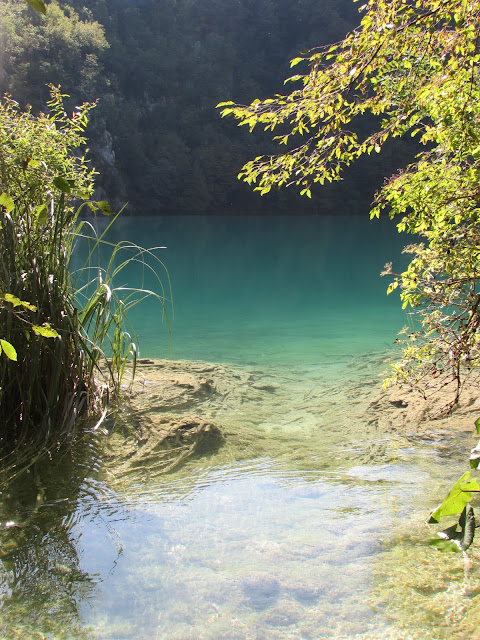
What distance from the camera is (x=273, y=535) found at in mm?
2199

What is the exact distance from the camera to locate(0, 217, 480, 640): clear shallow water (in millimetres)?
1684

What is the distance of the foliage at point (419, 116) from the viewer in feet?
6.82

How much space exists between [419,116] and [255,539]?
2.23 meters

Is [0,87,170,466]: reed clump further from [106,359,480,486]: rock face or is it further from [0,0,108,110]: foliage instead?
[0,0,108,110]: foliage

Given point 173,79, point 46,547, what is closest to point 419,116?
point 46,547

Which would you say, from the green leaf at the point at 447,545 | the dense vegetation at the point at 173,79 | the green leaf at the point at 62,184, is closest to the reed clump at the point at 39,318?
the green leaf at the point at 62,184

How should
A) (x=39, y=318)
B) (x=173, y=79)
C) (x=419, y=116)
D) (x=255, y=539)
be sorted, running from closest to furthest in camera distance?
(x=255, y=539) < (x=39, y=318) < (x=419, y=116) < (x=173, y=79)

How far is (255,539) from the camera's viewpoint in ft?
7.13

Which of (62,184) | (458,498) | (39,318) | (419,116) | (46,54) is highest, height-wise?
(46,54)

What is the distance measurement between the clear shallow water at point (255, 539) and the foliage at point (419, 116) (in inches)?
23.7

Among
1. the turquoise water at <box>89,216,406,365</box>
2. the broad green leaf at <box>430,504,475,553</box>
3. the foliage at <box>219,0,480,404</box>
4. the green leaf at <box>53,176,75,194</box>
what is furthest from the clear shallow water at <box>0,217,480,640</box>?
the turquoise water at <box>89,216,406,365</box>

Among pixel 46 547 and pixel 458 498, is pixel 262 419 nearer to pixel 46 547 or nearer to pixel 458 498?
pixel 46 547

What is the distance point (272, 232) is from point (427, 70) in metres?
22.7

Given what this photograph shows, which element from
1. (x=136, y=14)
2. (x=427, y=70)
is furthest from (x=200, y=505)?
(x=136, y=14)
